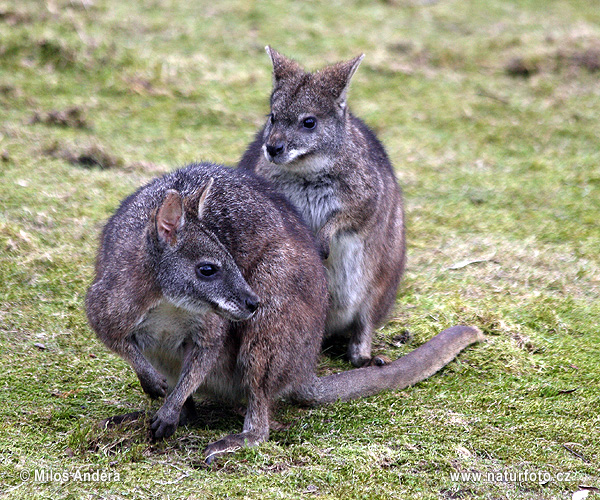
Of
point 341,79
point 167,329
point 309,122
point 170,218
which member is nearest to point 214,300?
point 167,329

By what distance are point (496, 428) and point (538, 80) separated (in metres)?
6.26

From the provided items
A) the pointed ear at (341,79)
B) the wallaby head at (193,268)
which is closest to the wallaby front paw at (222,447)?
the wallaby head at (193,268)

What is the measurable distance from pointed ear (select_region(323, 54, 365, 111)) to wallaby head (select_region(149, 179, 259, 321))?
148 centimetres

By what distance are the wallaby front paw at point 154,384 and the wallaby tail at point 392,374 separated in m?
0.70

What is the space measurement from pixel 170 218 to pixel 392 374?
1.48 metres

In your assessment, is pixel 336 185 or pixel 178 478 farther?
pixel 336 185

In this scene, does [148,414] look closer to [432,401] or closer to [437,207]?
[432,401]

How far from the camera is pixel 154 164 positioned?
7227 mm

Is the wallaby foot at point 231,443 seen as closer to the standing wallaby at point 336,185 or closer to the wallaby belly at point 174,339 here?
the wallaby belly at point 174,339

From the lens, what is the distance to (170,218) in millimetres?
3773

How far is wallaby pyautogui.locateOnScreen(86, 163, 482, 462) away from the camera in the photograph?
12.5 feet

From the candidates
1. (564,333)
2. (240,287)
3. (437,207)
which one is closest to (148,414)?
(240,287)

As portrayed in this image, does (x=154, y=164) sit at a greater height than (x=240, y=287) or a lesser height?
lesser

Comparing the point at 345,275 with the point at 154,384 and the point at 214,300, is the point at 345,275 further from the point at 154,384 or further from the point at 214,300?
the point at 154,384
